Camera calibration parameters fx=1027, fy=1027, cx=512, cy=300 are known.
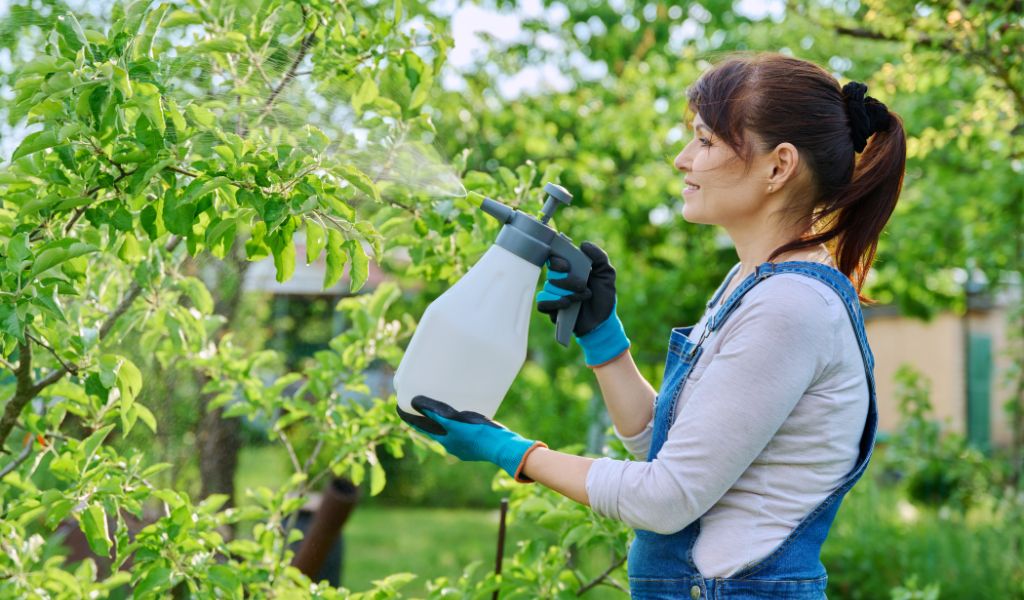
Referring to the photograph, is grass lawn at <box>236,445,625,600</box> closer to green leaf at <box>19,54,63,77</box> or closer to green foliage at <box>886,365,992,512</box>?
green foliage at <box>886,365,992,512</box>

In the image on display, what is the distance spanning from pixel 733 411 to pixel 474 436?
1.22 feet

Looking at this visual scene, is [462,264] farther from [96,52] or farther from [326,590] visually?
[96,52]

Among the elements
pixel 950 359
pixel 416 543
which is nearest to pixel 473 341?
pixel 416 543

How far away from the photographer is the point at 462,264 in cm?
227

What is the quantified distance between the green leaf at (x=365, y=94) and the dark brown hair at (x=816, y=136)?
724 mm

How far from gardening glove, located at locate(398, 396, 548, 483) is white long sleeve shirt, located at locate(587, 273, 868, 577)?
113mm

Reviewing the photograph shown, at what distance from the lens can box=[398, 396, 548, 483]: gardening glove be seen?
4.77 feet

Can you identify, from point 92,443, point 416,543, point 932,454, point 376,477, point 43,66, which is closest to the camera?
point 43,66

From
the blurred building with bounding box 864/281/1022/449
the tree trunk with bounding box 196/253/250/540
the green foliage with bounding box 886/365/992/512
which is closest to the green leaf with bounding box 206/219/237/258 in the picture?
the tree trunk with bounding box 196/253/250/540

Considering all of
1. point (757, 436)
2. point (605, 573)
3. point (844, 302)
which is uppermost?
point (844, 302)

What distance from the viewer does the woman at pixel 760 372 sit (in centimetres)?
135

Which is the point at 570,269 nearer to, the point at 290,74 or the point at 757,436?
the point at 757,436

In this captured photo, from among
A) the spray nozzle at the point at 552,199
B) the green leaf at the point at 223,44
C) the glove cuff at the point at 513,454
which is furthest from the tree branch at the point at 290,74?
the glove cuff at the point at 513,454

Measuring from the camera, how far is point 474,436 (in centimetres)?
147
